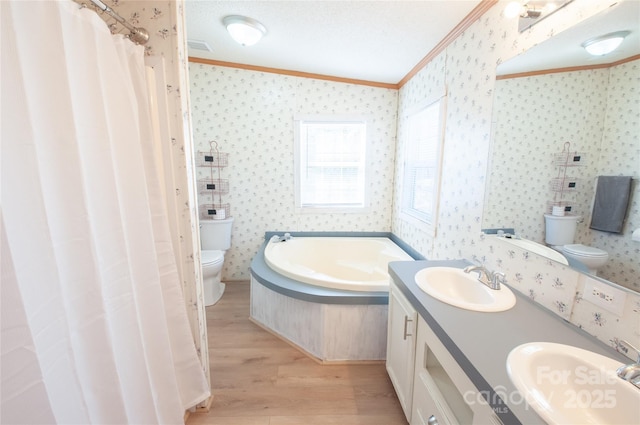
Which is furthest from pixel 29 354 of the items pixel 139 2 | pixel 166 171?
pixel 139 2

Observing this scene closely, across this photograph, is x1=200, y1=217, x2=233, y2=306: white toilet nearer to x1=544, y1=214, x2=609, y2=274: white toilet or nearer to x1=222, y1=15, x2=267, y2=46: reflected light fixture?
x1=222, y1=15, x2=267, y2=46: reflected light fixture

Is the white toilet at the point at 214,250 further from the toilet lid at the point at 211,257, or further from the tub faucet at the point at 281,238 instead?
the tub faucet at the point at 281,238

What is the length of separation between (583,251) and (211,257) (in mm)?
2624

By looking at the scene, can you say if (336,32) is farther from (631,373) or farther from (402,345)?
(631,373)

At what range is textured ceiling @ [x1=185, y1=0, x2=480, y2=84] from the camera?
160 cm

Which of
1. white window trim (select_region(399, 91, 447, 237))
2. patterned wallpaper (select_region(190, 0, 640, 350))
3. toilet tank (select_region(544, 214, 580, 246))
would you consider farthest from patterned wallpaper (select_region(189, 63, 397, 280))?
toilet tank (select_region(544, 214, 580, 246))

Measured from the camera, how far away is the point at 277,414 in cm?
146

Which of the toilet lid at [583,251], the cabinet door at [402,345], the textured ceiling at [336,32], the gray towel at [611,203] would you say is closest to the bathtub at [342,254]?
the cabinet door at [402,345]

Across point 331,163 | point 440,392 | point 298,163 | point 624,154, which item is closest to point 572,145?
point 624,154

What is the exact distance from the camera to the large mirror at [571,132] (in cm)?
Answer: 84

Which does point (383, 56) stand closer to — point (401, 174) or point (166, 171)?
point (401, 174)

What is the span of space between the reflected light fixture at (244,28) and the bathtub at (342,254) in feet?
5.98

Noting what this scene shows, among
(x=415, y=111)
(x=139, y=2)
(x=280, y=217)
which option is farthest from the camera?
(x=280, y=217)

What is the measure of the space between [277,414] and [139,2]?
2198 millimetres
